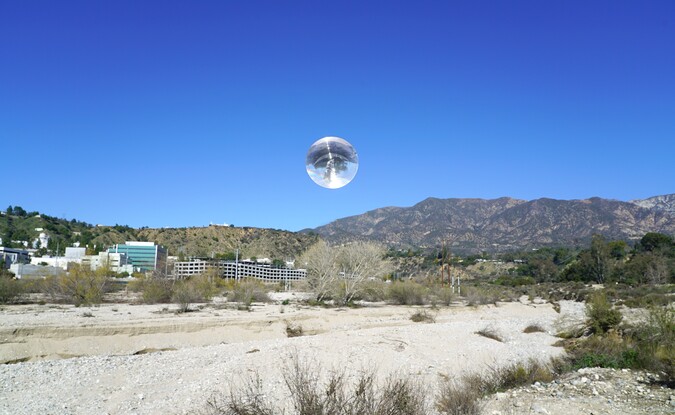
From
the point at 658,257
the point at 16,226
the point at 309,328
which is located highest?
the point at 16,226

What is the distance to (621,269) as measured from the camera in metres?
72.5

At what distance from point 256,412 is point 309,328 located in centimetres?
2408

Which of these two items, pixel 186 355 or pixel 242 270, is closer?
pixel 186 355

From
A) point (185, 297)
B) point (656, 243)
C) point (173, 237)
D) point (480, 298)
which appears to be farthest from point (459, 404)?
point (173, 237)

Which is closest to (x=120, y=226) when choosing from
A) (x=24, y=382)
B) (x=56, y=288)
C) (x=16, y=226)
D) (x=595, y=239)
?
(x=16, y=226)

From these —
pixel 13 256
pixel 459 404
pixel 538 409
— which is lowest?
pixel 538 409

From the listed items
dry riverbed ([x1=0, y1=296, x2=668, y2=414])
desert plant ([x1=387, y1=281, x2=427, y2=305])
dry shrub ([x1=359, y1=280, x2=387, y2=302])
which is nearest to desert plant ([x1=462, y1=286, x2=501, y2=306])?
desert plant ([x1=387, y1=281, x2=427, y2=305])

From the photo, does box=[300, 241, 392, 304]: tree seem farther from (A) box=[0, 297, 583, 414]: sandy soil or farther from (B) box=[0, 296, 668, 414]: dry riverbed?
(B) box=[0, 296, 668, 414]: dry riverbed

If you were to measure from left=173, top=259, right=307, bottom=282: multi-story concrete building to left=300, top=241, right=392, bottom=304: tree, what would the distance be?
38494 mm

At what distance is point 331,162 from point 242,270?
95957 mm

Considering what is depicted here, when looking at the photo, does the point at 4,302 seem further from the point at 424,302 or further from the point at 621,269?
the point at 621,269

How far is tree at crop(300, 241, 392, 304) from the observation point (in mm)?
51719

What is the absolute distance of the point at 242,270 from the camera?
103 m

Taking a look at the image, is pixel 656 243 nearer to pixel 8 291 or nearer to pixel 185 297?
pixel 185 297
